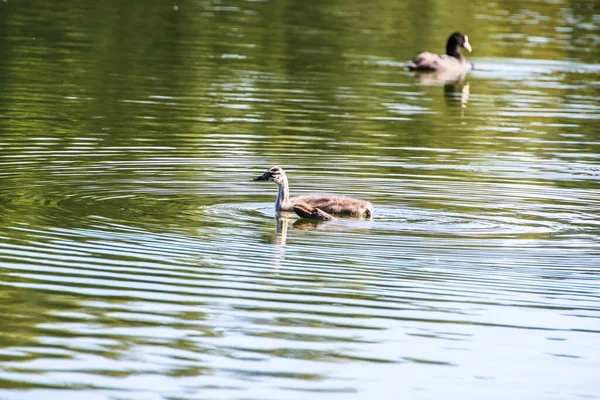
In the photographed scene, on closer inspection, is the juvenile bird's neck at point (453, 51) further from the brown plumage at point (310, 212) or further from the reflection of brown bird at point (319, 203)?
the brown plumage at point (310, 212)

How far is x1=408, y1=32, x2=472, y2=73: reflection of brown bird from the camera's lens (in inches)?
1298

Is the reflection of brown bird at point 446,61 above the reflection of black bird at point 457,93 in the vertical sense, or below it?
above

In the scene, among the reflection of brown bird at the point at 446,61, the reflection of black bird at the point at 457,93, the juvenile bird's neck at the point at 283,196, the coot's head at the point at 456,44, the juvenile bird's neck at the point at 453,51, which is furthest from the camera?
the coot's head at the point at 456,44

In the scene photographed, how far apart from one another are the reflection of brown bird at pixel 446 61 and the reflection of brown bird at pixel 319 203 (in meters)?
18.4

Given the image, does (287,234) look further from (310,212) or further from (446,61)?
(446,61)

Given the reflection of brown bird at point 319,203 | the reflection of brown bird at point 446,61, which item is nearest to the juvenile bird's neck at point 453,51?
the reflection of brown bird at point 446,61

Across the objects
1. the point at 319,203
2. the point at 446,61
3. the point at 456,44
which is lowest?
the point at 319,203

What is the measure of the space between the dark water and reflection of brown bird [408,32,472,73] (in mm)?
1090

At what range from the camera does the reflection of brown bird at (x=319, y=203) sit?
1438cm

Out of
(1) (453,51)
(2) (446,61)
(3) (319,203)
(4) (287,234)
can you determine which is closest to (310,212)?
(3) (319,203)

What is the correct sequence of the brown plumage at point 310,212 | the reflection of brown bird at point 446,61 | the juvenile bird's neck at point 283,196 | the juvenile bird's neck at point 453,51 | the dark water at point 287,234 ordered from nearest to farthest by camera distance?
the dark water at point 287,234, the brown plumage at point 310,212, the juvenile bird's neck at point 283,196, the reflection of brown bird at point 446,61, the juvenile bird's neck at point 453,51

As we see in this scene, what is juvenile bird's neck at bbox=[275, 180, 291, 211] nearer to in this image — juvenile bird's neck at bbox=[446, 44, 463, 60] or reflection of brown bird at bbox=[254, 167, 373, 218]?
reflection of brown bird at bbox=[254, 167, 373, 218]

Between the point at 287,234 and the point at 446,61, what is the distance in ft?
70.0

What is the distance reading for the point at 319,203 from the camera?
14656 mm
